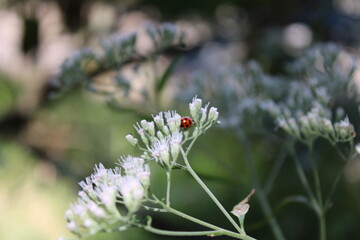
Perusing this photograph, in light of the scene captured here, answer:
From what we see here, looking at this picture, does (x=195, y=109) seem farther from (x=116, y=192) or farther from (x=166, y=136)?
(x=116, y=192)

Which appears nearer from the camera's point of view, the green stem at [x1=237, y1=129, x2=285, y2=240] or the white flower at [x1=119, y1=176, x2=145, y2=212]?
the white flower at [x1=119, y1=176, x2=145, y2=212]

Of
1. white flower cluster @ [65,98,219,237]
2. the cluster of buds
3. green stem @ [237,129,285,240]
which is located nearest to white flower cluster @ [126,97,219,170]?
white flower cluster @ [65,98,219,237]

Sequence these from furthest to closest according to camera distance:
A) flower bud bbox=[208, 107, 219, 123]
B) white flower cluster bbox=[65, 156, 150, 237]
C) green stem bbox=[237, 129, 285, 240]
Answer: green stem bbox=[237, 129, 285, 240] < flower bud bbox=[208, 107, 219, 123] < white flower cluster bbox=[65, 156, 150, 237]

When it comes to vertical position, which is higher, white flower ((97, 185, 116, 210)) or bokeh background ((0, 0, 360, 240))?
bokeh background ((0, 0, 360, 240))

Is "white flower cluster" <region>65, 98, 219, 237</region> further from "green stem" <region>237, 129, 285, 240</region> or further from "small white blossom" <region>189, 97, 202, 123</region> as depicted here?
"green stem" <region>237, 129, 285, 240</region>

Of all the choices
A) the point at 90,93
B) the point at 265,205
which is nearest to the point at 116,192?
the point at 265,205

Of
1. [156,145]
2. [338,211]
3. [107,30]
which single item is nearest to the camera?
[156,145]

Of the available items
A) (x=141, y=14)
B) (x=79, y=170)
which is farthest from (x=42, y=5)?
(x=79, y=170)

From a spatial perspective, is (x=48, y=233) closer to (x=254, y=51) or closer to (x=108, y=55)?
(x=254, y=51)

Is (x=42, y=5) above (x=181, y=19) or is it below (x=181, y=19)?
above
